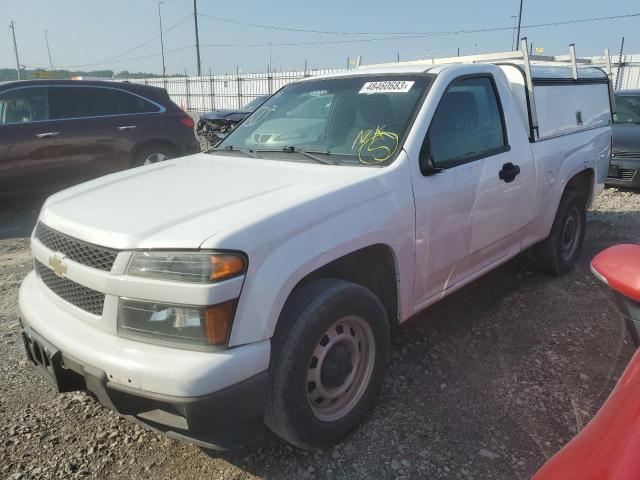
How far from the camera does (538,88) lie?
4121 millimetres

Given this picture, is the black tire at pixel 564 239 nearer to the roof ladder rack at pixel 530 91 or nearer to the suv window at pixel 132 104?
the roof ladder rack at pixel 530 91

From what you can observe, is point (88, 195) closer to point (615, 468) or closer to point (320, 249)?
point (320, 249)

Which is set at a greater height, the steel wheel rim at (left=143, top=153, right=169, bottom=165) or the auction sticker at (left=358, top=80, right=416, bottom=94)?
the auction sticker at (left=358, top=80, right=416, bottom=94)

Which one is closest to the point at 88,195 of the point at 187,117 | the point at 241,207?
the point at 241,207

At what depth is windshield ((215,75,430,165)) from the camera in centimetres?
298

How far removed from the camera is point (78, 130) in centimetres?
716

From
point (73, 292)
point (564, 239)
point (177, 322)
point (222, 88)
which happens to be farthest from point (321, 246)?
point (222, 88)

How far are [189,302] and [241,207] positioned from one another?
515 mm

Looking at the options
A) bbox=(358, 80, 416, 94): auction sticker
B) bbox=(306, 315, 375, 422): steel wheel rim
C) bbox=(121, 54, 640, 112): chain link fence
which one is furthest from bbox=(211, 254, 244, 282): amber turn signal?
bbox=(121, 54, 640, 112): chain link fence

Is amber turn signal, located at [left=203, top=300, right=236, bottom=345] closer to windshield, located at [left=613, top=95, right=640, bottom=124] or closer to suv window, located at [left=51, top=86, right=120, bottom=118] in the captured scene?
suv window, located at [left=51, top=86, right=120, bottom=118]

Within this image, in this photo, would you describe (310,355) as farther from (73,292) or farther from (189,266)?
(73,292)

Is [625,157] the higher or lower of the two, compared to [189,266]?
lower

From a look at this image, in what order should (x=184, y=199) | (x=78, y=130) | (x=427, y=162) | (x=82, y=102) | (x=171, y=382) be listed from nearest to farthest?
(x=171, y=382) < (x=184, y=199) < (x=427, y=162) < (x=78, y=130) < (x=82, y=102)

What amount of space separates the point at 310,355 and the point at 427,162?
4.35ft
